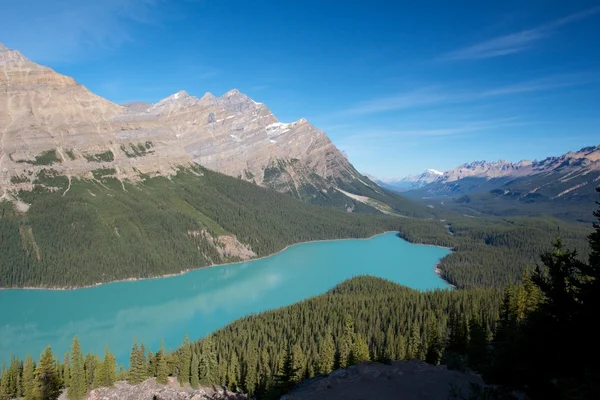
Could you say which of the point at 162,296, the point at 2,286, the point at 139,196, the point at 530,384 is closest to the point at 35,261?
the point at 2,286

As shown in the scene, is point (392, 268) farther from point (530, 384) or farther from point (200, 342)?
point (530, 384)

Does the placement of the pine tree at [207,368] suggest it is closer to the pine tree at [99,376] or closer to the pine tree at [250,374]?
the pine tree at [250,374]

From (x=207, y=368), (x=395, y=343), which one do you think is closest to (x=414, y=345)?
(x=395, y=343)

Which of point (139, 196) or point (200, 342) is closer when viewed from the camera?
point (200, 342)

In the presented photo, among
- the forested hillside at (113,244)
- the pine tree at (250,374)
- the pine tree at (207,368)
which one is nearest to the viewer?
the pine tree at (250,374)

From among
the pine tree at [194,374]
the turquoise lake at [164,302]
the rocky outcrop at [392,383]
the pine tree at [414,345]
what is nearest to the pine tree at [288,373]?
the pine tree at [194,374]
